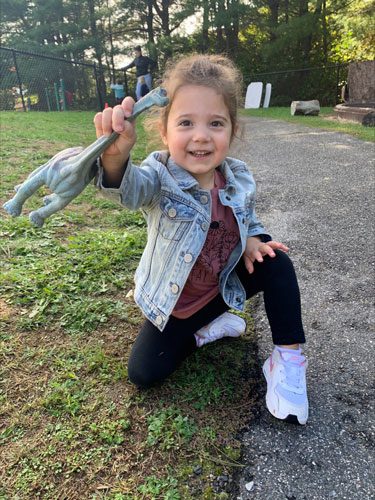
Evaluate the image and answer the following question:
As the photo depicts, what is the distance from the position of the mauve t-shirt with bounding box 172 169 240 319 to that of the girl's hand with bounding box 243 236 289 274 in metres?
0.06

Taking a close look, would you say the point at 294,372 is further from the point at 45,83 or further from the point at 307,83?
the point at 307,83

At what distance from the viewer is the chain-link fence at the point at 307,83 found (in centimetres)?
1598

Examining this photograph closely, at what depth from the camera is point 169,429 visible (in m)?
1.32

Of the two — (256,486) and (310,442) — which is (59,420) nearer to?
(256,486)

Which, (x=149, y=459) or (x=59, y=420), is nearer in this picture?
(x=149, y=459)

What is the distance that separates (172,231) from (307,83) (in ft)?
57.3

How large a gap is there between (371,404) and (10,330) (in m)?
1.39

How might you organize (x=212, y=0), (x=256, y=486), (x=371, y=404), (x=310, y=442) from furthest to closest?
(x=212, y=0) → (x=371, y=404) → (x=310, y=442) → (x=256, y=486)

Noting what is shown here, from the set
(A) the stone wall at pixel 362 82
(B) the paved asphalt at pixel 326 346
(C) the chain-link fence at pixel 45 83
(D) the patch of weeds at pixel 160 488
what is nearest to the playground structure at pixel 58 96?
(C) the chain-link fence at pixel 45 83

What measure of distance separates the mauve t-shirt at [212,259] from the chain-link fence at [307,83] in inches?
611

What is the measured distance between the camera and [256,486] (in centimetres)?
115

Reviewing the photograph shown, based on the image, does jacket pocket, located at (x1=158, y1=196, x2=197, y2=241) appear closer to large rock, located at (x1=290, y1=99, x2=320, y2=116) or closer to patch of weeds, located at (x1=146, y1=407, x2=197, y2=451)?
patch of weeds, located at (x1=146, y1=407, x2=197, y2=451)

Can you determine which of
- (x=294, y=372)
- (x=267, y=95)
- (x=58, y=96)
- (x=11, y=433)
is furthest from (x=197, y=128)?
(x=58, y=96)

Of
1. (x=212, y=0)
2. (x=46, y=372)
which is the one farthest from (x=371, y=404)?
(x=212, y=0)
